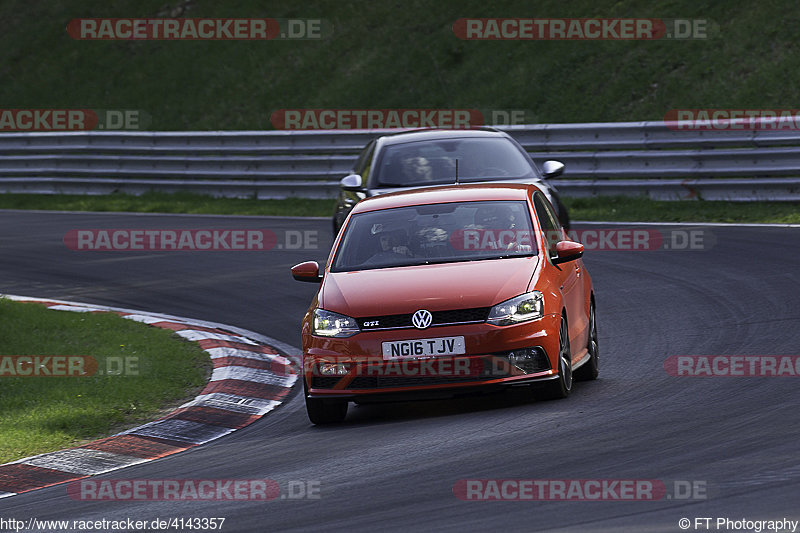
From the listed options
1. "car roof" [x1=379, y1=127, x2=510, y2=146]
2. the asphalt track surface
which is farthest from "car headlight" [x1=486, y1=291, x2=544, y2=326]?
"car roof" [x1=379, y1=127, x2=510, y2=146]

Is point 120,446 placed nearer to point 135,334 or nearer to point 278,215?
point 135,334

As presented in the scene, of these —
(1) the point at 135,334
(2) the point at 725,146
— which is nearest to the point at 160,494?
(1) the point at 135,334

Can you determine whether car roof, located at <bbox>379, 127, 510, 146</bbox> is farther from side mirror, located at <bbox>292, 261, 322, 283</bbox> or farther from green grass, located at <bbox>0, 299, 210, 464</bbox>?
side mirror, located at <bbox>292, 261, 322, 283</bbox>

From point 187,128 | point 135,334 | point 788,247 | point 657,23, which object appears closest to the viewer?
point 135,334

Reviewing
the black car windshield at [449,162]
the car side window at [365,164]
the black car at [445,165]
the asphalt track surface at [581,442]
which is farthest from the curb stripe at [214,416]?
the car side window at [365,164]

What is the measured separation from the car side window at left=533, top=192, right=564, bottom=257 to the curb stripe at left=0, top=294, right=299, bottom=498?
2.24 metres

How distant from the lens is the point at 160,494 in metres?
6.65

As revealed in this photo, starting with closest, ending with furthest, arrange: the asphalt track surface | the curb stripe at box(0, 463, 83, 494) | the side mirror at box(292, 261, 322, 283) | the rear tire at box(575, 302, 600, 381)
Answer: the asphalt track surface < the curb stripe at box(0, 463, 83, 494) < the side mirror at box(292, 261, 322, 283) < the rear tire at box(575, 302, 600, 381)

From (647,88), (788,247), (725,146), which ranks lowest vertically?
(788,247)

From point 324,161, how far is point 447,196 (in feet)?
42.4

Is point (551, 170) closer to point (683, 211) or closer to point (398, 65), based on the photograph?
point (683, 211)

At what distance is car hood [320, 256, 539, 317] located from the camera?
790cm

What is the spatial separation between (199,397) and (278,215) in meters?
11.9

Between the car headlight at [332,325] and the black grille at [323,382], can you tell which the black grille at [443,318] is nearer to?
the car headlight at [332,325]
